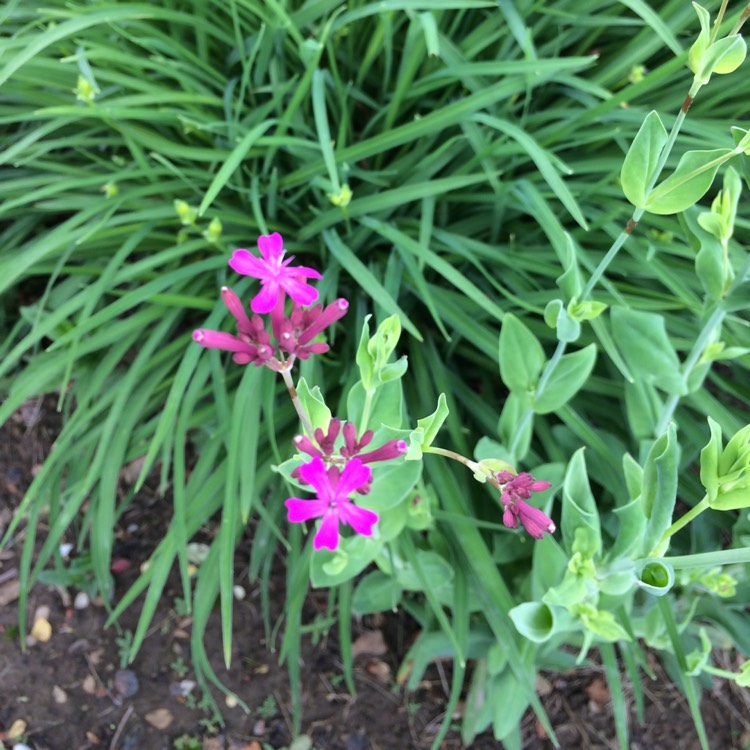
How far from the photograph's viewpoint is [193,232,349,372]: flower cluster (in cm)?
70

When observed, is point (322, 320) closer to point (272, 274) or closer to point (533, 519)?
point (272, 274)

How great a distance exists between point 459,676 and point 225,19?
1.40 meters

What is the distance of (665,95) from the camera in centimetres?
146

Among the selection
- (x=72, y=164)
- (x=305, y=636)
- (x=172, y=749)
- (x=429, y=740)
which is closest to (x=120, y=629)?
(x=172, y=749)

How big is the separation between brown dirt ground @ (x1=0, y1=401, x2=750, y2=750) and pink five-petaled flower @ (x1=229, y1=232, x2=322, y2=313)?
1.05 meters

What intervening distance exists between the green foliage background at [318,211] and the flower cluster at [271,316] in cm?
45

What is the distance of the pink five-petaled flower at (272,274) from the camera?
0.71m

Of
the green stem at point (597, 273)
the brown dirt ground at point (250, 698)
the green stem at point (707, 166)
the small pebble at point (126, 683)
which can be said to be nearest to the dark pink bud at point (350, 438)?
the green stem at point (597, 273)

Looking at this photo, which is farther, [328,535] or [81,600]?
[81,600]

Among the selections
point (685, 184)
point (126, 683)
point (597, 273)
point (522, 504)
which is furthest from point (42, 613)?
point (685, 184)

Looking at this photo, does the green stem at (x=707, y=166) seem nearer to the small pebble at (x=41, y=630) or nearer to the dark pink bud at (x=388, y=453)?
the dark pink bud at (x=388, y=453)

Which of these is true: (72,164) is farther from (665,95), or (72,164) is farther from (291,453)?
(665,95)

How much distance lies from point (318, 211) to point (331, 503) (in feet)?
2.61

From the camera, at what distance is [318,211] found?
134 cm
